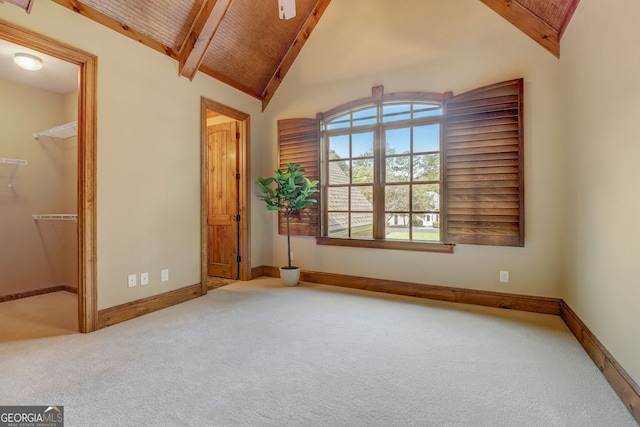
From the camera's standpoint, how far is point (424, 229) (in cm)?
370

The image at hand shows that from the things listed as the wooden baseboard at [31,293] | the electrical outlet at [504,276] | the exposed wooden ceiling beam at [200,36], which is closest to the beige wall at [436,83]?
the electrical outlet at [504,276]

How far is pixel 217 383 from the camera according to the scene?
1883 mm

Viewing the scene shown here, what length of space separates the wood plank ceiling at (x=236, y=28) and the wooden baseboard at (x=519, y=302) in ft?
8.17

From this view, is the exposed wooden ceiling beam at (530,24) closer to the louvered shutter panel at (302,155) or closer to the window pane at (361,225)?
the louvered shutter panel at (302,155)

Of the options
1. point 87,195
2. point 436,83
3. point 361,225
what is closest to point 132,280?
point 87,195

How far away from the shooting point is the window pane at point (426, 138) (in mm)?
3609

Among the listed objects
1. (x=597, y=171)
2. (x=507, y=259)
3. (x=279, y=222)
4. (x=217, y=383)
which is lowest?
(x=217, y=383)

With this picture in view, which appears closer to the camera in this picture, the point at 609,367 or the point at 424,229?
the point at 609,367

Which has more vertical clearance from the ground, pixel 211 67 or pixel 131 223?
pixel 211 67

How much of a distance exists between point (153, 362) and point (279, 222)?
8.87 ft

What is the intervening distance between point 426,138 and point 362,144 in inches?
32.4

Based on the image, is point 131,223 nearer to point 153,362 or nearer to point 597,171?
point 153,362

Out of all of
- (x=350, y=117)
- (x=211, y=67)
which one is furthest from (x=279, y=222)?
(x=211, y=67)

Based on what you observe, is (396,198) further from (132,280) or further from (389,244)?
(132,280)
